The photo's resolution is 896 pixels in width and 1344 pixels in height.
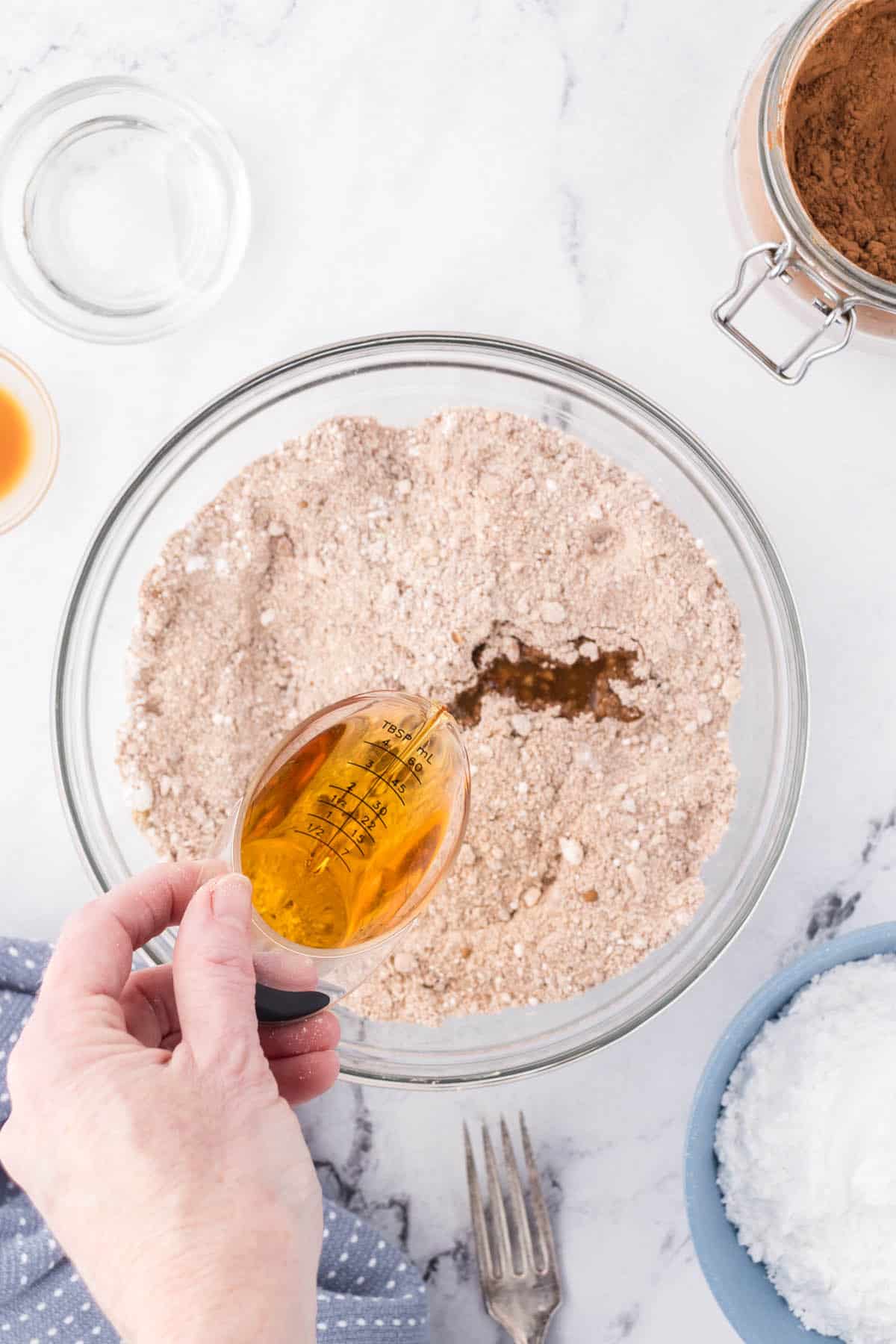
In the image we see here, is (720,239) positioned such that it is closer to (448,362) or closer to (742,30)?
(742,30)

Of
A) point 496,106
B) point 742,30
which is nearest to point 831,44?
point 742,30

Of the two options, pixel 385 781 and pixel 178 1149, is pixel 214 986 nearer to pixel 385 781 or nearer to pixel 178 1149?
pixel 178 1149

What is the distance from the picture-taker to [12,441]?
1308 millimetres

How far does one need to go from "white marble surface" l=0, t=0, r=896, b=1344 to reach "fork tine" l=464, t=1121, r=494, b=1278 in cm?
5

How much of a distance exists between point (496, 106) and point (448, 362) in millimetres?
297

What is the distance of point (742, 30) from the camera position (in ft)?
4.11

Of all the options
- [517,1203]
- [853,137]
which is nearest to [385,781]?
[517,1203]

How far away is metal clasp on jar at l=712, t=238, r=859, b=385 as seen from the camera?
110cm

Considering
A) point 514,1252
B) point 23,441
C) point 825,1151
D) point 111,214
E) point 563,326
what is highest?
point 111,214

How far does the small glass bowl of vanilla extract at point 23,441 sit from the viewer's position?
1.27 meters

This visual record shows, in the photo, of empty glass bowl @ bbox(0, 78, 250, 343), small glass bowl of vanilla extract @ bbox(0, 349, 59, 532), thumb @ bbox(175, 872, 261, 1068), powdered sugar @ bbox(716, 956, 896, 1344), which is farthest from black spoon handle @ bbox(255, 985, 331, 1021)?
empty glass bowl @ bbox(0, 78, 250, 343)

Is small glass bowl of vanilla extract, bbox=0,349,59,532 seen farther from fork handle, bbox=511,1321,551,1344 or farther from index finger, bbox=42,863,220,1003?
fork handle, bbox=511,1321,551,1344

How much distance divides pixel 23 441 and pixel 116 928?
69 centimetres

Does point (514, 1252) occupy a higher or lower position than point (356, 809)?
lower
